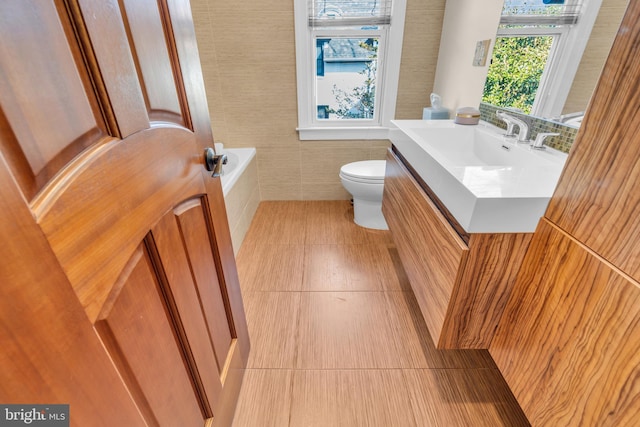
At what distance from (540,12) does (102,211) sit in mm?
1743

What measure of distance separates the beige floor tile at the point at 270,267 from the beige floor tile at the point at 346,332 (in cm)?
17

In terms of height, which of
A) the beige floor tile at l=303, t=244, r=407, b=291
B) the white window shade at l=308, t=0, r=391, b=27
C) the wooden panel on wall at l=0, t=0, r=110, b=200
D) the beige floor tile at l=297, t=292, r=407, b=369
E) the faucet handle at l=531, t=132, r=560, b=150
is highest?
the white window shade at l=308, t=0, r=391, b=27

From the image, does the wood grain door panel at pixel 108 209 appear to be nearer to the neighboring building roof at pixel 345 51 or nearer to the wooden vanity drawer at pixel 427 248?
the wooden vanity drawer at pixel 427 248

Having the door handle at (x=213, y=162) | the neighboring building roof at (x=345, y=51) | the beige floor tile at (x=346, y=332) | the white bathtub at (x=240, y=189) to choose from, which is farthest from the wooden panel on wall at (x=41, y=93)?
the neighboring building roof at (x=345, y=51)

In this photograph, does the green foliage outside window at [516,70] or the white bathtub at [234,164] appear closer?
the green foliage outside window at [516,70]

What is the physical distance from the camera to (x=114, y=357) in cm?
49

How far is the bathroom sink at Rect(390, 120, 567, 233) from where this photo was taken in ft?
2.61

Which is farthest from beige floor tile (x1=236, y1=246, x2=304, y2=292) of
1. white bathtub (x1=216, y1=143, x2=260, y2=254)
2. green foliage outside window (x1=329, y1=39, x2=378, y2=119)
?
green foliage outside window (x1=329, y1=39, x2=378, y2=119)

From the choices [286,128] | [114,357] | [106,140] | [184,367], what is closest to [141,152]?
[106,140]

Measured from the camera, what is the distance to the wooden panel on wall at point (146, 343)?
49 centimetres

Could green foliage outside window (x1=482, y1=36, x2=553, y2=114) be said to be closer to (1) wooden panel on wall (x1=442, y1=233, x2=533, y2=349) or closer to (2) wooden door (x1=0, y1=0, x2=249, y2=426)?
(1) wooden panel on wall (x1=442, y1=233, x2=533, y2=349)

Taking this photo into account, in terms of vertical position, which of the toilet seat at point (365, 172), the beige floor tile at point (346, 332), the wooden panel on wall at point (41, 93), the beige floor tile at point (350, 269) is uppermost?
the wooden panel on wall at point (41, 93)

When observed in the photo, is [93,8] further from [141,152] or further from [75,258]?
[75,258]

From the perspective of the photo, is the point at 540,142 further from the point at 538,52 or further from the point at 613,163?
the point at 613,163
